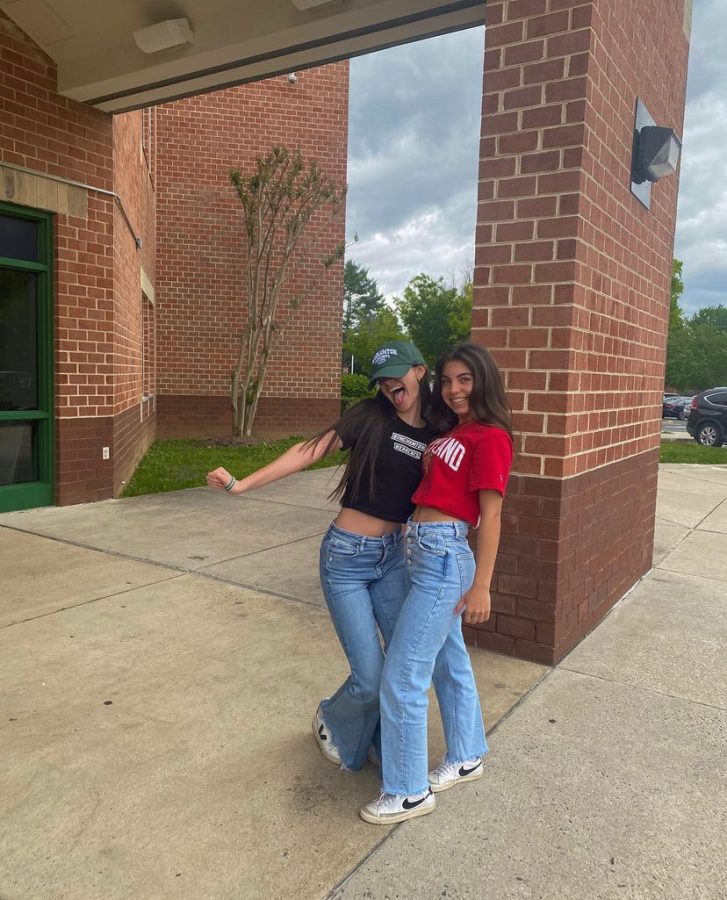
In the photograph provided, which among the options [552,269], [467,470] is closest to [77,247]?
[552,269]

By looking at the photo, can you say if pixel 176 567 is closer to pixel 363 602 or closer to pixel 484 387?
pixel 363 602

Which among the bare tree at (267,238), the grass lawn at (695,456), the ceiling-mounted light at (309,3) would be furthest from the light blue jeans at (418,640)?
the grass lawn at (695,456)

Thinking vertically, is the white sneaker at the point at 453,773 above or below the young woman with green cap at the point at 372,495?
below

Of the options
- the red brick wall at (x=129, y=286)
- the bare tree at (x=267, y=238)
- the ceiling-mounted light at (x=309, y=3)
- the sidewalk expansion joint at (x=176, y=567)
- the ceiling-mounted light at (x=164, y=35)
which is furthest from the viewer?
the bare tree at (x=267, y=238)

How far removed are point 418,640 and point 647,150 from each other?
3.54m

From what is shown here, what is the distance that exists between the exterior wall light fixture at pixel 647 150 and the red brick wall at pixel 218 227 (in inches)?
443

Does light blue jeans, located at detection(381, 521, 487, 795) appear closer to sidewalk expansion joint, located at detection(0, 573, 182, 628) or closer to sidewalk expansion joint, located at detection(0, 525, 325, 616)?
sidewalk expansion joint, located at detection(0, 525, 325, 616)

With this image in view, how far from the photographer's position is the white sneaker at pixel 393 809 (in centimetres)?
247

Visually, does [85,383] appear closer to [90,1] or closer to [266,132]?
[90,1]

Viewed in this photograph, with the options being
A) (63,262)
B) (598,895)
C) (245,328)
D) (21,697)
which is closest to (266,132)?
(245,328)

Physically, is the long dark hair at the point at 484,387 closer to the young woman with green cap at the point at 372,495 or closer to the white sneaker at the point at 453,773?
the young woman with green cap at the point at 372,495

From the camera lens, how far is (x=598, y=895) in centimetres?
217

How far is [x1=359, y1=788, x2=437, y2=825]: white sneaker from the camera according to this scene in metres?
2.47

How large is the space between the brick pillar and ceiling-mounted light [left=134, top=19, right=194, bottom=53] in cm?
355
